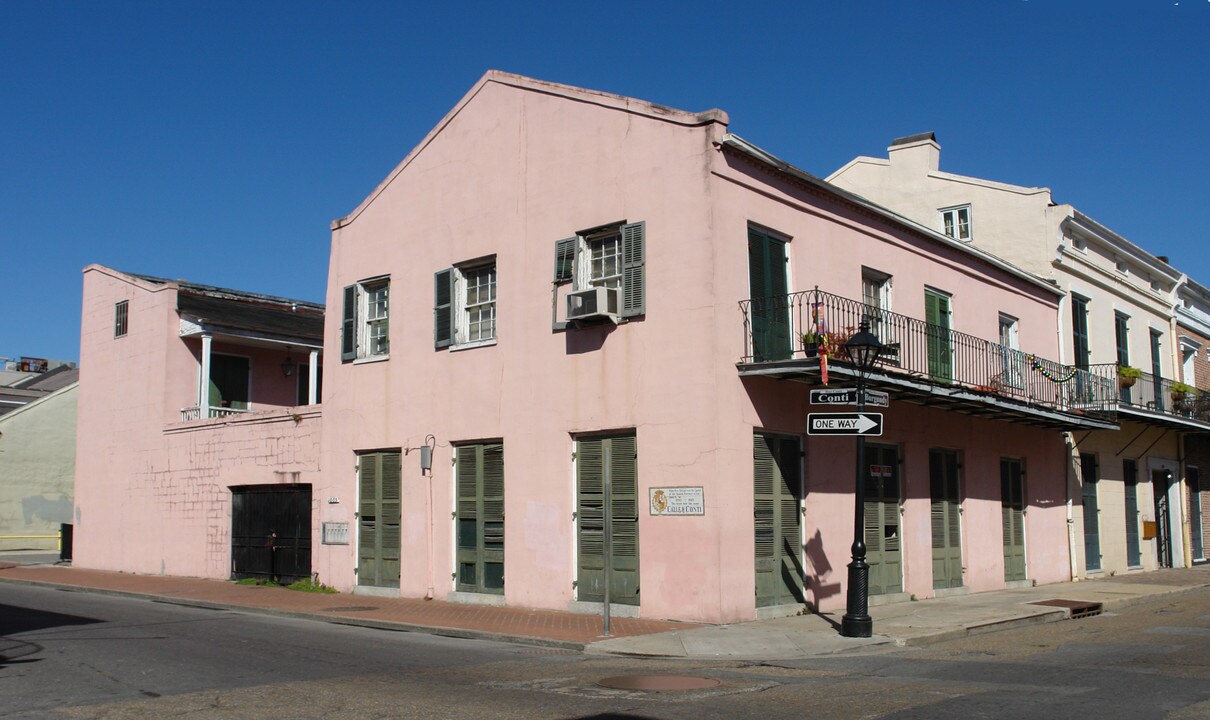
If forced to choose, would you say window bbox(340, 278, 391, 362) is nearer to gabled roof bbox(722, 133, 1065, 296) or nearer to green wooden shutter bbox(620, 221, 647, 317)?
green wooden shutter bbox(620, 221, 647, 317)

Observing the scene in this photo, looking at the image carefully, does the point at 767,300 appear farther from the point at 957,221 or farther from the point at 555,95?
the point at 957,221

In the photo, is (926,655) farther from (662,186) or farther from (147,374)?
(147,374)

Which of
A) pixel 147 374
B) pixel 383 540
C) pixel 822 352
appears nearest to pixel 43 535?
pixel 147 374

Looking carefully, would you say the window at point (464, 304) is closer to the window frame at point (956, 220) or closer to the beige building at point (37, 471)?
the window frame at point (956, 220)

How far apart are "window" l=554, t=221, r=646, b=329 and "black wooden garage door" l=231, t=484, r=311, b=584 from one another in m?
7.85

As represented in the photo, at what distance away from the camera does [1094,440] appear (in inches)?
977

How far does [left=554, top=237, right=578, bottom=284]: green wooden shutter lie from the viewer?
53.6 feet

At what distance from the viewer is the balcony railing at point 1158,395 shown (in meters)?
24.6

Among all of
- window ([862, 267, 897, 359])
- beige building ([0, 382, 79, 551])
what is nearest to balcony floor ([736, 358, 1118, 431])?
window ([862, 267, 897, 359])

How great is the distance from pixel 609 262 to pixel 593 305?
40.7 inches

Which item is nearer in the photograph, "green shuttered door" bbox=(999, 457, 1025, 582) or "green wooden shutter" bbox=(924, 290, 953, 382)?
"green wooden shutter" bbox=(924, 290, 953, 382)

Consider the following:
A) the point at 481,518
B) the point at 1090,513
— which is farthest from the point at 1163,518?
the point at 481,518

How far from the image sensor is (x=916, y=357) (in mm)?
18438

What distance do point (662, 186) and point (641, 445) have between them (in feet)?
12.5
